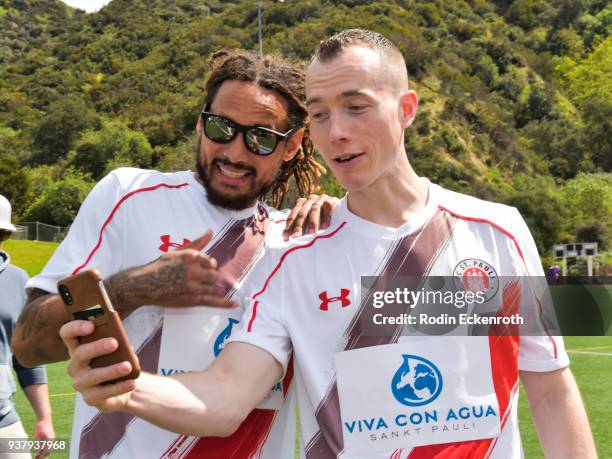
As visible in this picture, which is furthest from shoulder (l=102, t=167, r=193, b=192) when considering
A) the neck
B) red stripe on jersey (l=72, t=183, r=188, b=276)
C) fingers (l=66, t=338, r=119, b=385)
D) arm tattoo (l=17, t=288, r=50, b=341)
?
fingers (l=66, t=338, r=119, b=385)

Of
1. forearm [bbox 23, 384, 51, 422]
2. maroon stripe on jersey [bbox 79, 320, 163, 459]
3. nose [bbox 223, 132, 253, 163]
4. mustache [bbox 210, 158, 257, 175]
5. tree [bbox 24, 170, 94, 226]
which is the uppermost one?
nose [bbox 223, 132, 253, 163]

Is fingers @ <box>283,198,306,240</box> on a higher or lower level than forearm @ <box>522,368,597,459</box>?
higher

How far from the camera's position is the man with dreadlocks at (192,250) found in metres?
2.71

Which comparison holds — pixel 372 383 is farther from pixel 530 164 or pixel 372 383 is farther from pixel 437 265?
pixel 530 164

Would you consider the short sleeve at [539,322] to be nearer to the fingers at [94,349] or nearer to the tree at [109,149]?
the fingers at [94,349]

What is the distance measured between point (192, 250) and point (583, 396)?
8.39 m

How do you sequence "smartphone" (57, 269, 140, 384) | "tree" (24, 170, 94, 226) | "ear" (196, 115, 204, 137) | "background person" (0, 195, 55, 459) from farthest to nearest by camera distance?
1. "tree" (24, 170, 94, 226)
2. "background person" (0, 195, 55, 459)
3. "ear" (196, 115, 204, 137)
4. "smartphone" (57, 269, 140, 384)

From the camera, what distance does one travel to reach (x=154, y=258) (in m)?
2.90

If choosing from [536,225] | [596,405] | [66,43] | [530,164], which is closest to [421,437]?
[596,405]

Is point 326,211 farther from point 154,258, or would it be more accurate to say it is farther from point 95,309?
point 95,309

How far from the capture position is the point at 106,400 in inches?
79.9

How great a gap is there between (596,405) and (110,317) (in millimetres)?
8618

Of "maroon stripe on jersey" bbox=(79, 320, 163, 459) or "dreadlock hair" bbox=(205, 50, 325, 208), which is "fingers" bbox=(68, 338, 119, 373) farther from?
"dreadlock hair" bbox=(205, 50, 325, 208)

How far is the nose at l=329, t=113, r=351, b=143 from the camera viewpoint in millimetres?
2387
